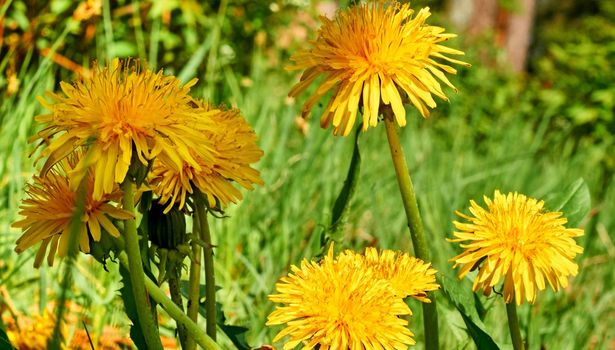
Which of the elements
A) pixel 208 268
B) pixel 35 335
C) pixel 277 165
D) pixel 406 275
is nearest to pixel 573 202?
pixel 406 275

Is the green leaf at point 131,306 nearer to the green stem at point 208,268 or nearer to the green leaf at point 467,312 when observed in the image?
the green stem at point 208,268

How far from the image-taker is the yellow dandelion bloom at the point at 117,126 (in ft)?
2.74

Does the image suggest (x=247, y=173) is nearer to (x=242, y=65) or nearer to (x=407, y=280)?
(x=407, y=280)

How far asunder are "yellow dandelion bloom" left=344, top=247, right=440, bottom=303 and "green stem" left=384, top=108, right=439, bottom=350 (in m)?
0.06

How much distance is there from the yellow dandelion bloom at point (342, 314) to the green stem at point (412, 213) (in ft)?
0.60

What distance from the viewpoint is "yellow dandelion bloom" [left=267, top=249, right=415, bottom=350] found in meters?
0.84

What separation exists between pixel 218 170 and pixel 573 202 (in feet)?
2.07

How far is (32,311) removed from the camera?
1.74 metres

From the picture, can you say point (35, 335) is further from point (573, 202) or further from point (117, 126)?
point (573, 202)

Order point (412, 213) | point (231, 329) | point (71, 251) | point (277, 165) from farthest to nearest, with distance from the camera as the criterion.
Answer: point (277, 165) → point (231, 329) → point (412, 213) → point (71, 251)

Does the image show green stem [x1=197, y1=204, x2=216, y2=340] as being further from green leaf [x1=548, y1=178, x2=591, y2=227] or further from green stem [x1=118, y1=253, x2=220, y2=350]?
green leaf [x1=548, y1=178, x2=591, y2=227]

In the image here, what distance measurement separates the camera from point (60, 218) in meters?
0.91

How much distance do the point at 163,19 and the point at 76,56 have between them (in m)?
0.33

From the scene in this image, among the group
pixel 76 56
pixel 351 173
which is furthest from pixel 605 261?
pixel 76 56
